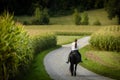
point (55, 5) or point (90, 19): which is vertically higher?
point (55, 5)

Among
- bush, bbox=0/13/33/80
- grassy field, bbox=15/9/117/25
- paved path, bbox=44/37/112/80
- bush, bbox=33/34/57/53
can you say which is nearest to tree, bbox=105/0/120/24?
grassy field, bbox=15/9/117/25

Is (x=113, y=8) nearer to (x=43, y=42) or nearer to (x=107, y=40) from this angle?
(x=43, y=42)

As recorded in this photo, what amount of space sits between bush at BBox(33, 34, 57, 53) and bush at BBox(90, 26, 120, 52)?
5.54 m

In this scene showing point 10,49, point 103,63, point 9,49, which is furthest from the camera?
point 103,63

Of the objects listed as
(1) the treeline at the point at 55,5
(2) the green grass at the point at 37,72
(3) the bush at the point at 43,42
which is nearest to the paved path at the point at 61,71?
(2) the green grass at the point at 37,72

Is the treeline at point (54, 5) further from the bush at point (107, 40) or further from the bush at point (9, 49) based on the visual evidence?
the bush at point (9, 49)

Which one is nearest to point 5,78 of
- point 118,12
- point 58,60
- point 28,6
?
point 58,60

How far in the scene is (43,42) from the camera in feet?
143

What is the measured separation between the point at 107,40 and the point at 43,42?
7.30 meters

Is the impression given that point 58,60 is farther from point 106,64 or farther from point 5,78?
point 5,78

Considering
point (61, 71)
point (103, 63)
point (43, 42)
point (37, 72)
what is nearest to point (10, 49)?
point (37, 72)

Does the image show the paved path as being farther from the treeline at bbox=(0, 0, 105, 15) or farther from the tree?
the treeline at bbox=(0, 0, 105, 15)

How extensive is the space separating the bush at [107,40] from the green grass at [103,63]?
12.1 feet

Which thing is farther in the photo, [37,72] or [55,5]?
[55,5]
